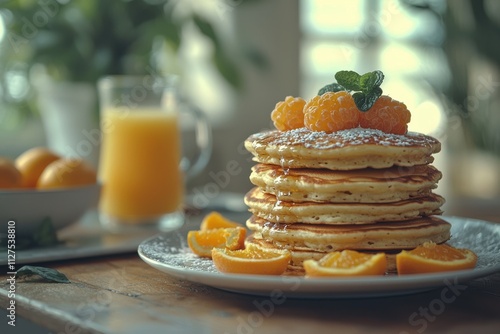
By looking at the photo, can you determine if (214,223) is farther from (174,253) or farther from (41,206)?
(41,206)

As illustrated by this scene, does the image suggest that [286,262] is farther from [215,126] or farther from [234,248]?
[215,126]

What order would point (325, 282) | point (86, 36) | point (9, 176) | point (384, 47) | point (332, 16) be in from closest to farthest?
point (325, 282), point (9, 176), point (86, 36), point (332, 16), point (384, 47)

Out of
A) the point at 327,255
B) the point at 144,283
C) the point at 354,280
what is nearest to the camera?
the point at 354,280

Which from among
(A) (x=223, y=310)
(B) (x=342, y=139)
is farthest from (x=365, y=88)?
(A) (x=223, y=310)

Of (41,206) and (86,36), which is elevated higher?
(86,36)

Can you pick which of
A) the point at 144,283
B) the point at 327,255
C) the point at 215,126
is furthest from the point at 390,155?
the point at 215,126

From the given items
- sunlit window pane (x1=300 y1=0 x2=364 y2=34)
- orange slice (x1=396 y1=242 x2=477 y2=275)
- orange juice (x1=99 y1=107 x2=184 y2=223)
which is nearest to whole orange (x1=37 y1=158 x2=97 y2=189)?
orange juice (x1=99 y1=107 x2=184 y2=223)
